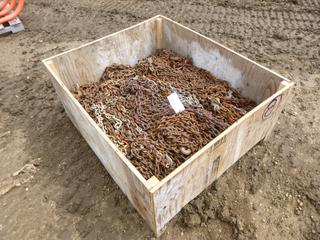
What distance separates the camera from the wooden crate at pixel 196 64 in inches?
74.6

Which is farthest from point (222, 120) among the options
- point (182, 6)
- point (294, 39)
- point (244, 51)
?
point (182, 6)

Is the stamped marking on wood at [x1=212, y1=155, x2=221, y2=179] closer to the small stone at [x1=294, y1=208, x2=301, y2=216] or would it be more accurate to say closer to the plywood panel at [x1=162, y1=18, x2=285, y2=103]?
the small stone at [x1=294, y1=208, x2=301, y2=216]

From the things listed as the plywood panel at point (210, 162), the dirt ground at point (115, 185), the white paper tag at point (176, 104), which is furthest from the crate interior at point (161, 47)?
the white paper tag at point (176, 104)

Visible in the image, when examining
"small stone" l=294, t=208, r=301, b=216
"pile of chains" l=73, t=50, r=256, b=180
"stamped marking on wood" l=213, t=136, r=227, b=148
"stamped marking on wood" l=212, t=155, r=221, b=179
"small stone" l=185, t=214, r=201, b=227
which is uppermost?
"stamped marking on wood" l=213, t=136, r=227, b=148

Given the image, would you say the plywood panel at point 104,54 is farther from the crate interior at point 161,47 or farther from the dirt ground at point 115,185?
the dirt ground at point 115,185

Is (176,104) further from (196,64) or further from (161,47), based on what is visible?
(161,47)

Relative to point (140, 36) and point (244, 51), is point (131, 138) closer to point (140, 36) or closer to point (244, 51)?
point (140, 36)

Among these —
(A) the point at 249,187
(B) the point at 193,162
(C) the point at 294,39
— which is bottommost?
(A) the point at 249,187

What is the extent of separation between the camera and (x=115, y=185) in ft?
8.59

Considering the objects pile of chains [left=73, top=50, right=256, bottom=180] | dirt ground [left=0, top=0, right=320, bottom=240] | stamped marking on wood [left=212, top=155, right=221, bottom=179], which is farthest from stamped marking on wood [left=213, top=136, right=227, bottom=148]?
dirt ground [left=0, top=0, right=320, bottom=240]

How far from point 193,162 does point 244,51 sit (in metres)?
3.11

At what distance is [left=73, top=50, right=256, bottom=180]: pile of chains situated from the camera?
7.60 feet

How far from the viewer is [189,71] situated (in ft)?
11.1

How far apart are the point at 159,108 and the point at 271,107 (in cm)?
116
